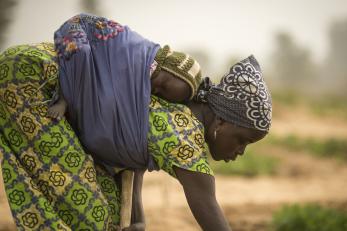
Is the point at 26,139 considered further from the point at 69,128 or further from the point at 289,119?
the point at 289,119

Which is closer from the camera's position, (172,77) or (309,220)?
(172,77)

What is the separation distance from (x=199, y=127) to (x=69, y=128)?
0.66 m

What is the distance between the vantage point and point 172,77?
267 centimetres

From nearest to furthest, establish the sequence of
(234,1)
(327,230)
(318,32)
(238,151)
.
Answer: (238,151) → (327,230) → (318,32) → (234,1)

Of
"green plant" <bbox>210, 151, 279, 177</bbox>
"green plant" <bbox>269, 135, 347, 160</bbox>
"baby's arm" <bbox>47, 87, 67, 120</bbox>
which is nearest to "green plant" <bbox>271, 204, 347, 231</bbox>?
"baby's arm" <bbox>47, 87, 67, 120</bbox>

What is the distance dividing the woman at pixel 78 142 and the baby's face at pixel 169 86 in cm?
4

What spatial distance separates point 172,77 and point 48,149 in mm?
717

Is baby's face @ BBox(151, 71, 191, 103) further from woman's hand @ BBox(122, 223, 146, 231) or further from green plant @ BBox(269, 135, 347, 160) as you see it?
green plant @ BBox(269, 135, 347, 160)

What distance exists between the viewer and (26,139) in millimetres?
2654

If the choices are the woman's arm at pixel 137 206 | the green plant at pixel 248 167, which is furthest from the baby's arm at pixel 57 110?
the green plant at pixel 248 167

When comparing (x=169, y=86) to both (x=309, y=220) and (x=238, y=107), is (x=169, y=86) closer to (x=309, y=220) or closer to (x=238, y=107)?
(x=238, y=107)

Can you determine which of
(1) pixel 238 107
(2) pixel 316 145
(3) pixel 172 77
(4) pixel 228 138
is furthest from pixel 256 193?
(3) pixel 172 77

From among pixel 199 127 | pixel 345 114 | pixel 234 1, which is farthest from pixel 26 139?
pixel 234 1

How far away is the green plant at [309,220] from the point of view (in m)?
5.69
